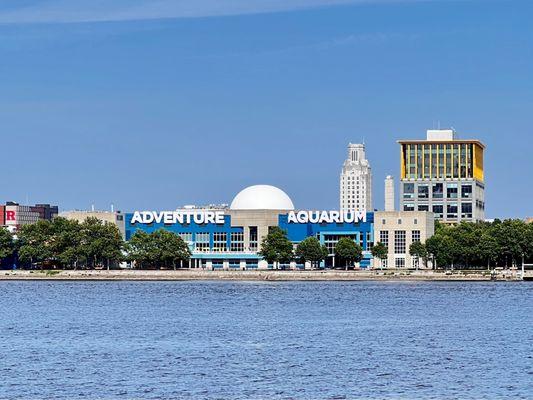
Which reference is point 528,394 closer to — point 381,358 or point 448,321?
point 381,358

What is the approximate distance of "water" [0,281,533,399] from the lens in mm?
59188

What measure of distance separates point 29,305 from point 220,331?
43065 mm

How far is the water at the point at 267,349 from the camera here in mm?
59188

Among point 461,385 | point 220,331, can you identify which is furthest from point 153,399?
point 220,331

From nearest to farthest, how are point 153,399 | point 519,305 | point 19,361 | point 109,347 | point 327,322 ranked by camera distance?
1. point 153,399
2. point 19,361
3. point 109,347
4. point 327,322
5. point 519,305

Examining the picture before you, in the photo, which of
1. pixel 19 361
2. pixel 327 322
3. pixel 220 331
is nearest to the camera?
pixel 19 361

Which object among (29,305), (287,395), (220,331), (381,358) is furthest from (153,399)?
(29,305)

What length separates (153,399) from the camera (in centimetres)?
5575

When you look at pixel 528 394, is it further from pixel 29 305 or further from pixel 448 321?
pixel 29 305

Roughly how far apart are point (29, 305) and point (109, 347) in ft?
175

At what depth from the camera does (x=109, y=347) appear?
7650 cm

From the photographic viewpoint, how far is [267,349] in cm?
7544

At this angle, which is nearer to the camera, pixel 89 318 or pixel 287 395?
pixel 287 395

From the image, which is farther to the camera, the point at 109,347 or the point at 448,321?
the point at 448,321
